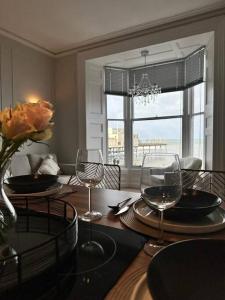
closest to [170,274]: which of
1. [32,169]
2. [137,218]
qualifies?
[137,218]

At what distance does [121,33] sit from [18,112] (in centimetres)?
384

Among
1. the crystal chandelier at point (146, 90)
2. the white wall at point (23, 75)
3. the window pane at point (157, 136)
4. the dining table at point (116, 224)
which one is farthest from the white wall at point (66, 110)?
the dining table at point (116, 224)

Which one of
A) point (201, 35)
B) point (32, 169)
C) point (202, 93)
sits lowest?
point (32, 169)

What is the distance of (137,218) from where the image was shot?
2.69 feet

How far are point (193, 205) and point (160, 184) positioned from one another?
0.33m

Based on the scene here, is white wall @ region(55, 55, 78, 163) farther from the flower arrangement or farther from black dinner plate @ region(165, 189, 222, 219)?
the flower arrangement

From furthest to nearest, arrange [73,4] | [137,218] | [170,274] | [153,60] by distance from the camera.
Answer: [153,60]
[73,4]
[137,218]
[170,274]

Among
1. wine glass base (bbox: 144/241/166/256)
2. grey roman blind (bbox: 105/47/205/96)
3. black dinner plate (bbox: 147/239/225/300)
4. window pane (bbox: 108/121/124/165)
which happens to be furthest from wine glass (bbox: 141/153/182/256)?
window pane (bbox: 108/121/124/165)

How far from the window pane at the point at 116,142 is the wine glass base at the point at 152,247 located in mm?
4335

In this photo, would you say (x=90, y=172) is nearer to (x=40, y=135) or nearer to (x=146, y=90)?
(x=40, y=135)

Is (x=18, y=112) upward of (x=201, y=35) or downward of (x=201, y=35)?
downward

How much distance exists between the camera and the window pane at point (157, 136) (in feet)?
15.1

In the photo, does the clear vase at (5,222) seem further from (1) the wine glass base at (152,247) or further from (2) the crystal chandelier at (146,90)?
(2) the crystal chandelier at (146,90)

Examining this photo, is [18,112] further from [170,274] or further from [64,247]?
[170,274]
